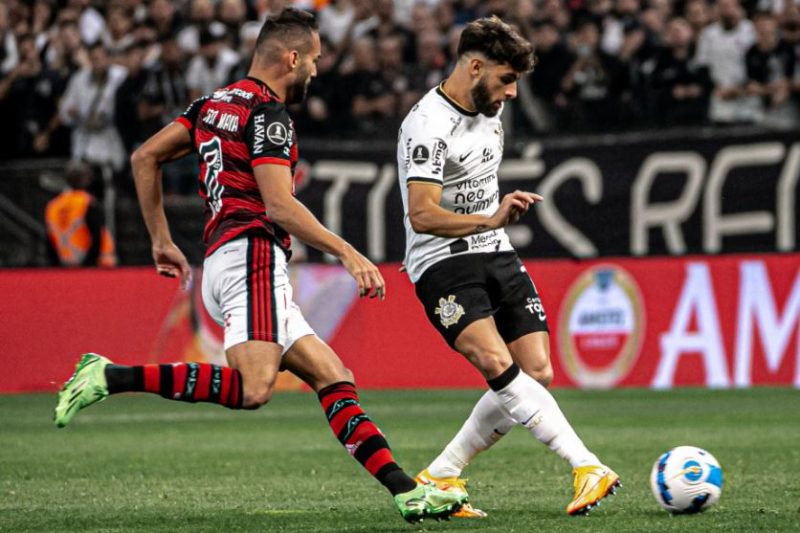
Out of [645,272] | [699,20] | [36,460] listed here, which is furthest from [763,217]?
[36,460]

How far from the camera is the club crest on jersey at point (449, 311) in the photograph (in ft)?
25.2

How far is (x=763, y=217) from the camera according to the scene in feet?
54.5

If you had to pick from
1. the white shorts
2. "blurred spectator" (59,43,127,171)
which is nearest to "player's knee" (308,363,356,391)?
the white shorts

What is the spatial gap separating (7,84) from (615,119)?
26.1ft

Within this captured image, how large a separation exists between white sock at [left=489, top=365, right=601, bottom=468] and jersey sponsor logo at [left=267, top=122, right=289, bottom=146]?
5.16 feet

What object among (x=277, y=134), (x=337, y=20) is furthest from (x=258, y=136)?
(x=337, y=20)

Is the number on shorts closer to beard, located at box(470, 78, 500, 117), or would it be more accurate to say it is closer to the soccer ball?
beard, located at box(470, 78, 500, 117)

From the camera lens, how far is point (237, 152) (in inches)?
280

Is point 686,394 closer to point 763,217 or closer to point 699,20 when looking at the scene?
point 763,217

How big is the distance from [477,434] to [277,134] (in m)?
1.98

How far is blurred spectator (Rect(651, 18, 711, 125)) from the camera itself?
1741 centimetres

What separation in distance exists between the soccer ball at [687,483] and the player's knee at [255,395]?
1.86m

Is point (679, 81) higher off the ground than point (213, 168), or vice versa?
point (679, 81)

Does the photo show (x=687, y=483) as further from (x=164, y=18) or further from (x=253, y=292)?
(x=164, y=18)
